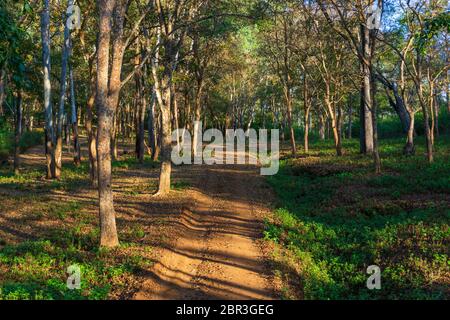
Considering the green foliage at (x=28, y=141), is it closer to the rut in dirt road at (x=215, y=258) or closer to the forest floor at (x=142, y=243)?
the forest floor at (x=142, y=243)

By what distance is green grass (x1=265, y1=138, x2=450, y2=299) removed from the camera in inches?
336

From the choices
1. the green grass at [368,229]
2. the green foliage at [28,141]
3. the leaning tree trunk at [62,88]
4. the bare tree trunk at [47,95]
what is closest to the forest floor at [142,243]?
the green grass at [368,229]

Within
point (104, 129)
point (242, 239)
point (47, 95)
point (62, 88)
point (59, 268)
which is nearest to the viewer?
point (59, 268)

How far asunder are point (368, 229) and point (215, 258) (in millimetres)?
4619

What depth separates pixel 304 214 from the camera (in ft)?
49.1

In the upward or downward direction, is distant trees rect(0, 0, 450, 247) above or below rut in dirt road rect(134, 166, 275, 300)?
above

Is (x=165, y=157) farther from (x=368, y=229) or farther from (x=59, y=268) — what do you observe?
(x=59, y=268)

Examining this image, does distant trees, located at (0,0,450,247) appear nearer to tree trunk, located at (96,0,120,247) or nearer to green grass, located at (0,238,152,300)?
tree trunk, located at (96,0,120,247)

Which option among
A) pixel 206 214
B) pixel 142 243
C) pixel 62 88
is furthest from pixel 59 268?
pixel 62 88

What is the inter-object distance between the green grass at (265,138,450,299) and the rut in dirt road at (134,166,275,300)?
2.82 ft

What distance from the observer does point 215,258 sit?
10000mm

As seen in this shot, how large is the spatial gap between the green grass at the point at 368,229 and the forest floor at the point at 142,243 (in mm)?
1023

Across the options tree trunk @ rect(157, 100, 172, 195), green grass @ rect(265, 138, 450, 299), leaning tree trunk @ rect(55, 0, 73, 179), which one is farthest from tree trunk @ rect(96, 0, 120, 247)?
leaning tree trunk @ rect(55, 0, 73, 179)

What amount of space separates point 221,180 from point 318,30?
12.3 meters
